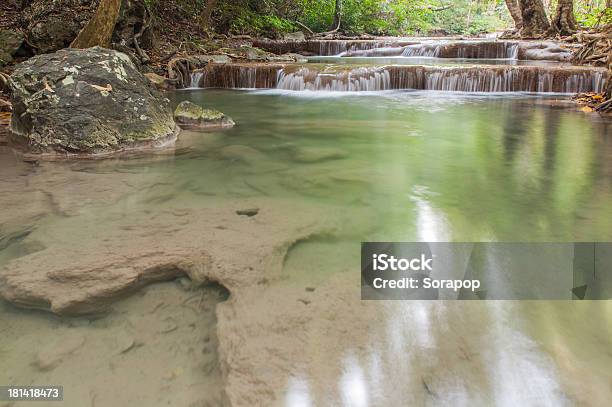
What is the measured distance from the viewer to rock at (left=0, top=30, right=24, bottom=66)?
28.9 ft

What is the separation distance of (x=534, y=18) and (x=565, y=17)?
1.40 meters

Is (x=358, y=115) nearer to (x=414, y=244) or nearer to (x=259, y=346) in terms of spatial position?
(x=414, y=244)

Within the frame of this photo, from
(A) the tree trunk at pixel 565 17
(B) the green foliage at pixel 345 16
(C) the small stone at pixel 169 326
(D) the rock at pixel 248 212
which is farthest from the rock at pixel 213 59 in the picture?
(A) the tree trunk at pixel 565 17

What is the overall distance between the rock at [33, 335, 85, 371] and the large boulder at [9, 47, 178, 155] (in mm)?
3261

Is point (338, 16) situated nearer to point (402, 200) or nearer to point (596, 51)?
point (596, 51)

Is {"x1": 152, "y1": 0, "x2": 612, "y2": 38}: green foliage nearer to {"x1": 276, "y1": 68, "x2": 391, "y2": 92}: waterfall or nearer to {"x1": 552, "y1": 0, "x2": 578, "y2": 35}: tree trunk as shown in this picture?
{"x1": 552, "y1": 0, "x2": 578, "y2": 35}: tree trunk

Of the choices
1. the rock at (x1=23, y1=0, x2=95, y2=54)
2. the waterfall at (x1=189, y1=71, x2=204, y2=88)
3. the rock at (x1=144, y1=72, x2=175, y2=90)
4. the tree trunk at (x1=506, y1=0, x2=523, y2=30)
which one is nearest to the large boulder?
the rock at (x1=144, y1=72, x2=175, y2=90)

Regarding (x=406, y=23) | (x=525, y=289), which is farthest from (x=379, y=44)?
(x=525, y=289)

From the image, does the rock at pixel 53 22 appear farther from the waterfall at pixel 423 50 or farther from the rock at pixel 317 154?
the waterfall at pixel 423 50

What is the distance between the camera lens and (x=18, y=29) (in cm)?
976

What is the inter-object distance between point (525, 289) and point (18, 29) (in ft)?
37.5

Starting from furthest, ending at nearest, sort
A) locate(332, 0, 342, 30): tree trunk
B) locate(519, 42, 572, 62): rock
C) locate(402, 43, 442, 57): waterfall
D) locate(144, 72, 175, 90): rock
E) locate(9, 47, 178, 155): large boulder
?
locate(332, 0, 342, 30): tree trunk < locate(402, 43, 442, 57): waterfall < locate(519, 42, 572, 62): rock < locate(144, 72, 175, 90): rock < locate(9, 47, 178, 155): large boulder

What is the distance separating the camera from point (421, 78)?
1017cm

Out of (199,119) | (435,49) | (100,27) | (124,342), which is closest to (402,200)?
(124,342)
